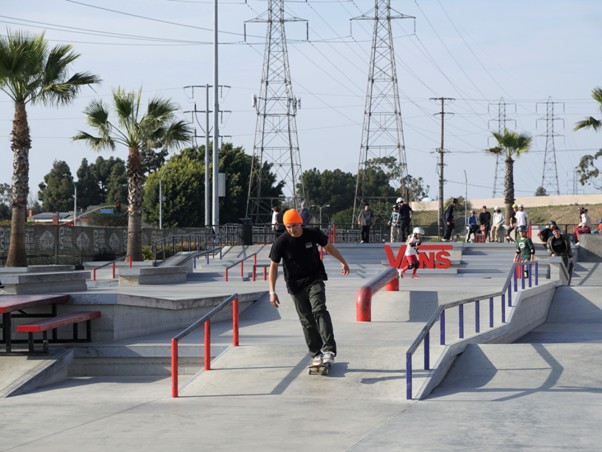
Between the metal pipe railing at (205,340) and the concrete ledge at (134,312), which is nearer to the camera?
the metal pipe railing at (205,340)

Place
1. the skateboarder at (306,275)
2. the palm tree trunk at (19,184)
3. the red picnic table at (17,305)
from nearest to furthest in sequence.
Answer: the skateboarder at (306,275)
the red picnic table at (17,305)
the palm tree trunk at (19,184)

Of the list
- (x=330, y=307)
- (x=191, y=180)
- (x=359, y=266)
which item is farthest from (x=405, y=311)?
(x=191, y=180)

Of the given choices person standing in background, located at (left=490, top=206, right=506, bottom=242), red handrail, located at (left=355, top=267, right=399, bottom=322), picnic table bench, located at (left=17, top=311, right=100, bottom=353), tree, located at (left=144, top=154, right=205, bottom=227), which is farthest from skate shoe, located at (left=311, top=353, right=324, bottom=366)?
tree, located at (left=144, top=154, right=205, bottom=227)

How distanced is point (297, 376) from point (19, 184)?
1897cm

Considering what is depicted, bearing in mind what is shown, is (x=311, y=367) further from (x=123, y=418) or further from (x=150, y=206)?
(x=150, y=206)

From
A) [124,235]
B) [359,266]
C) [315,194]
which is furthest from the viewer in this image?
[315,194]

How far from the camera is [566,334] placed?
1838 centimetres

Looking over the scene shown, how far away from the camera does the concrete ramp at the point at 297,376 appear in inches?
381

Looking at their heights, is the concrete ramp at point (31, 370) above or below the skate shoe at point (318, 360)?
below

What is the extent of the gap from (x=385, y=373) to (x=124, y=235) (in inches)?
1670

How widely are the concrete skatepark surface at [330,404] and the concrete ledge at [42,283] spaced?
564 cm

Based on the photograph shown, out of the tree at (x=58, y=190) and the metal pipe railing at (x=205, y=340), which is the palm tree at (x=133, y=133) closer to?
the metal pipe railing at (x=205, y=340)

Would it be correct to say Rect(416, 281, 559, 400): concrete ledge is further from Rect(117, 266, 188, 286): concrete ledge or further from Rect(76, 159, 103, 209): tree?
Rect(76, 159, 103, 209): tree

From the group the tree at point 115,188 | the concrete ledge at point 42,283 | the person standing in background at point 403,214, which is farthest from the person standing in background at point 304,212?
the tree at point 115,188
